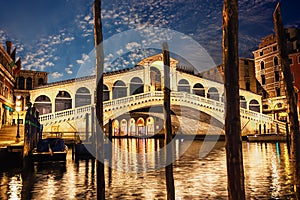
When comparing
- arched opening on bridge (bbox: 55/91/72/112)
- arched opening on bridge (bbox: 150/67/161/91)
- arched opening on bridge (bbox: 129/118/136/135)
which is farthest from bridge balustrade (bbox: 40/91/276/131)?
arched opening on bridge (bbox: 129/118/136/135)

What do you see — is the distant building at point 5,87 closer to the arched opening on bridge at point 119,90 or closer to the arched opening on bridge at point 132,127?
the arched opening on bridge at point 119,90

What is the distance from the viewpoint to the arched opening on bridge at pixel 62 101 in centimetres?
2630

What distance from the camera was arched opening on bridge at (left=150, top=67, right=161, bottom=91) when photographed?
28.6 meters

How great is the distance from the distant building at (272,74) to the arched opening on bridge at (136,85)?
43.3 ft

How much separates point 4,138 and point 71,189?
1160cm

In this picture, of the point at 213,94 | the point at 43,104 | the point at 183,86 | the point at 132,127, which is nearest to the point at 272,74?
the point at 213,94

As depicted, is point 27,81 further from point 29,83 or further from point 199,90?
point 199,90

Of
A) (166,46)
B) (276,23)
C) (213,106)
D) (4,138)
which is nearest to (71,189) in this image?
(166,46)

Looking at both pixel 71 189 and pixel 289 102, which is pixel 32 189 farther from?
pixel 289 102

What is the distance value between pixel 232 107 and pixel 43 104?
82.6 ft

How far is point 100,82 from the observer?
4.93 meters

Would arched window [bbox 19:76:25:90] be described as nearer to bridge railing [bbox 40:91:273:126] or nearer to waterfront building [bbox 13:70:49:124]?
waterfront building [bbox 13:70:49:124]

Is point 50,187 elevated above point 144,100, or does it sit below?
below

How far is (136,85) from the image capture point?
92.7 ft
